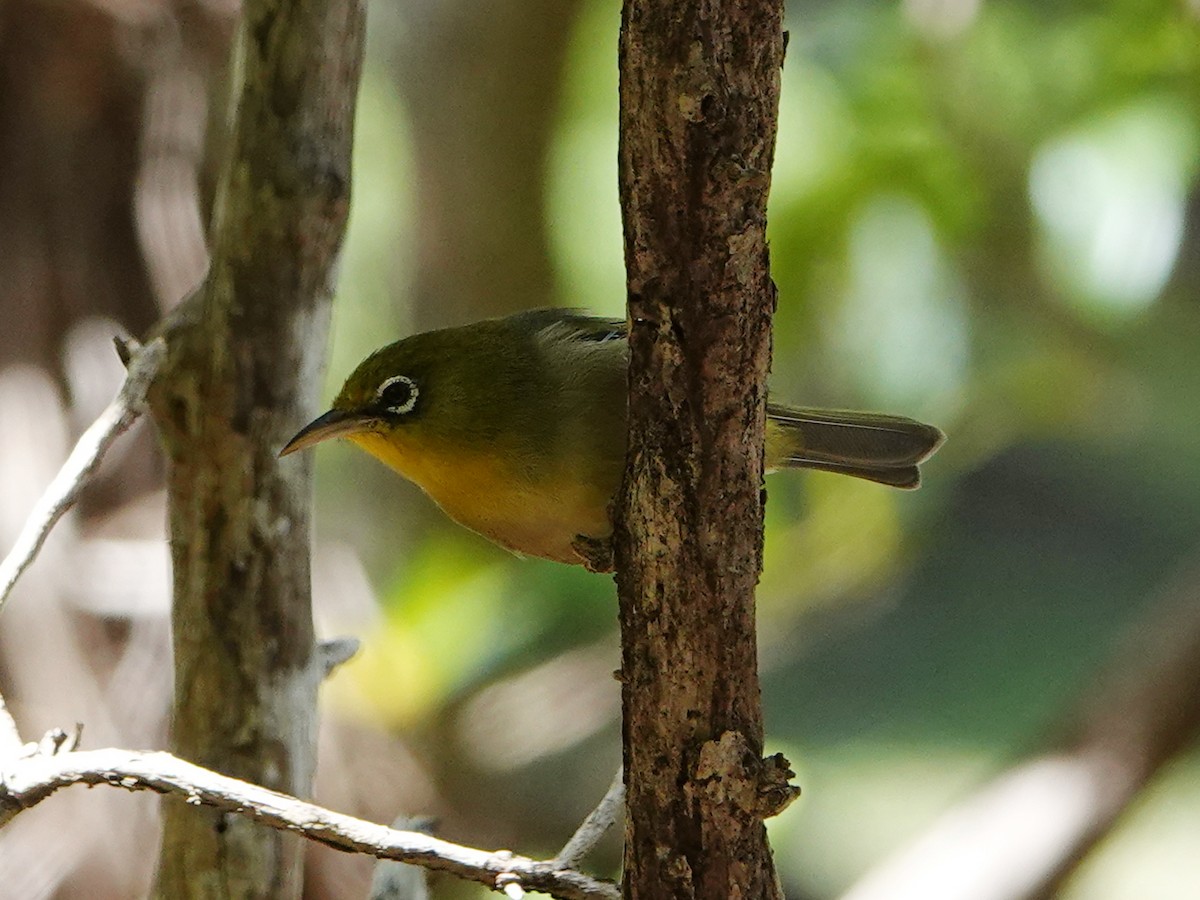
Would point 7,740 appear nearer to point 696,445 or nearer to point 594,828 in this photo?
point 594,828

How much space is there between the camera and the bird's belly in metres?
3.25

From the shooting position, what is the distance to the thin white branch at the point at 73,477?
2.16 metres

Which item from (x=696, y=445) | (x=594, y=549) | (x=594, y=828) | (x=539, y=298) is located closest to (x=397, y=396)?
(x=594, y=549)

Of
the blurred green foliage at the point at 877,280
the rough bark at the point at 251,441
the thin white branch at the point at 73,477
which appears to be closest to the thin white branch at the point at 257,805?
the thin white branch at the point at 73,477

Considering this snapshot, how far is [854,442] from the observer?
4008 millimetres

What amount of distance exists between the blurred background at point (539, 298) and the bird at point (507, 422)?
1.21 metres

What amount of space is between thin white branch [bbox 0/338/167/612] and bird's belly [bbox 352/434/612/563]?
0.98m

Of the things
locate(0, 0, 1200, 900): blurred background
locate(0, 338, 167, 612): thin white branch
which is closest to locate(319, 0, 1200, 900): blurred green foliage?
locate(0, 0, 1200, 900): blurred background

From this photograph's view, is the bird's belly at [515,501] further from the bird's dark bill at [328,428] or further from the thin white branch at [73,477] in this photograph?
the thin white branch at [73,477]

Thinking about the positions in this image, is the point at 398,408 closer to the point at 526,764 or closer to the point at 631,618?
the point at 631,618

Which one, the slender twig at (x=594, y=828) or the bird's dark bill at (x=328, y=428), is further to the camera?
the bird's dark bill at (x=328, y=428)

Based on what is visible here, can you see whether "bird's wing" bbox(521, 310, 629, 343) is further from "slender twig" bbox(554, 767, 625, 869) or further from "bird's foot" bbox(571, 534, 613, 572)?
"slender twig" bbox(554, 767, 625, 869)

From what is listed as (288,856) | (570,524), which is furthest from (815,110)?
(288,856)

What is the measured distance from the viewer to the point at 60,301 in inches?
184
